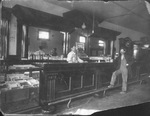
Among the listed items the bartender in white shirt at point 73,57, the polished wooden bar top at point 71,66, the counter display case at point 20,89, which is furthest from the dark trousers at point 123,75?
the counter display case at point 20,89

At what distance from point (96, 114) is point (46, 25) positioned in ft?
3.62

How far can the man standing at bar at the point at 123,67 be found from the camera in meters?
1.53

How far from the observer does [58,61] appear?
1492mm

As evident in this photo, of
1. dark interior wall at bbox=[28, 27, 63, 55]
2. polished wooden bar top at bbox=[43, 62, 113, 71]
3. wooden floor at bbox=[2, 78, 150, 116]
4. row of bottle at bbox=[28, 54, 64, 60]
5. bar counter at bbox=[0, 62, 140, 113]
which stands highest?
dark interior wall at bbox=[28, 27, 63, 55]

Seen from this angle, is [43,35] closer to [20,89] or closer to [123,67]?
[20,89]

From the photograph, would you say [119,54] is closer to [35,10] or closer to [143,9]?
[143,9]

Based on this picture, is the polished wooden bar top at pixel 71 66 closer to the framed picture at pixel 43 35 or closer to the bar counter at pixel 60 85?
the bar counter at pixel 60 85

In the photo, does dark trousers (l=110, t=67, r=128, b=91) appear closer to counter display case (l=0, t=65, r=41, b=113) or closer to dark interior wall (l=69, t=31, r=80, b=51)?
dark interior wall (l=69, t=31, r=80, b=51)

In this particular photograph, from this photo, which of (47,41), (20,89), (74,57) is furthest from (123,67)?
(20,89)

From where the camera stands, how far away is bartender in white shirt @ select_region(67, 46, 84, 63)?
1.37 meters

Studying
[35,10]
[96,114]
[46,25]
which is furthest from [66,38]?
[96,114]

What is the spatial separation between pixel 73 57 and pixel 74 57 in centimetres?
1

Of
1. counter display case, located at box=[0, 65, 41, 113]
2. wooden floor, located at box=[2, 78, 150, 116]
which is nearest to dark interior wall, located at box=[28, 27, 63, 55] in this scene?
counter display case, located at box=[0, 65, 41, 113]

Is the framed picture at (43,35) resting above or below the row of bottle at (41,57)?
above
